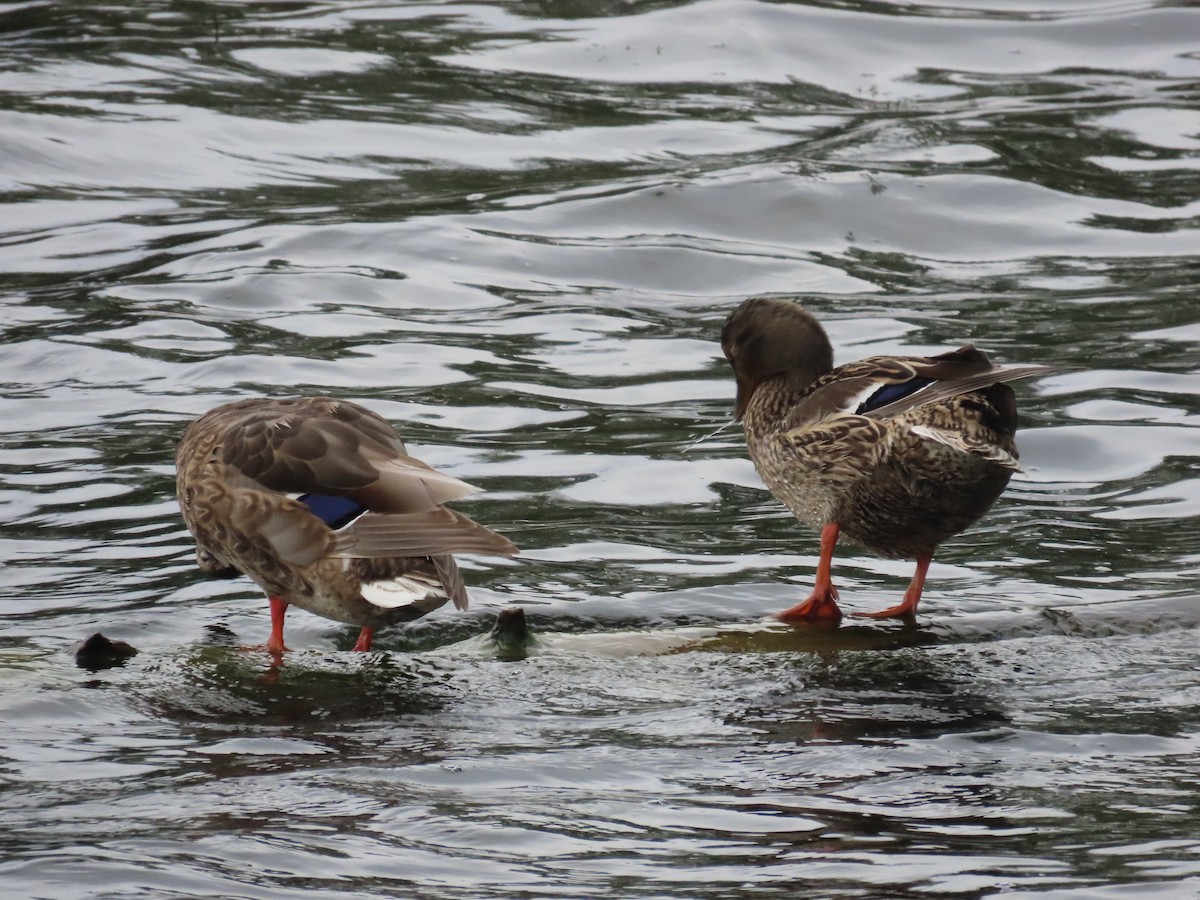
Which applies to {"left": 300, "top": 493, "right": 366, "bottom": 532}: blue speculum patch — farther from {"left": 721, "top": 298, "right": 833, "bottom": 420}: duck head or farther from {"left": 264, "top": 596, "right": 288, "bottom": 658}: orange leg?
{"left": 721, "top": 298, "right": 833, "bottom": 420}: duck head

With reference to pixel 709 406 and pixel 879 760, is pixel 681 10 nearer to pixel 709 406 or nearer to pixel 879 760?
pixel 709 406

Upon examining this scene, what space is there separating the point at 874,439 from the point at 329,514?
6.07 ft

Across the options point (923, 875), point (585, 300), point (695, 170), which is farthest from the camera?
point (695, 170)

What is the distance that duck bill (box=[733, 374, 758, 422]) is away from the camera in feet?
23.2

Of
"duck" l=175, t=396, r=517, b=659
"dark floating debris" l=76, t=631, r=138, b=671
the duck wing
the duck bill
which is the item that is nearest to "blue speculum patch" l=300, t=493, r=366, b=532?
"duck" l=175, t=396, r=517, b=659

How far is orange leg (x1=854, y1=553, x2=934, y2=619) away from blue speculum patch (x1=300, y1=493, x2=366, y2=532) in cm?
177

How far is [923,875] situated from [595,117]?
11.8 meters

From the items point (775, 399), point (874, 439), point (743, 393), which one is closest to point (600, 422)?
point (743, 393)

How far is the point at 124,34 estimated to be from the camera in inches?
647

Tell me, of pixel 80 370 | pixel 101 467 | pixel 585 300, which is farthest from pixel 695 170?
pixel 101 467

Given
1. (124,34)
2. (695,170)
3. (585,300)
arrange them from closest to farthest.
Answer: (585,300) → (695,170) → (124,34)

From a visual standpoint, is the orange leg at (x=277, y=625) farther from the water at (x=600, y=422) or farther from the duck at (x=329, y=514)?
the water at (x=600, y=422)

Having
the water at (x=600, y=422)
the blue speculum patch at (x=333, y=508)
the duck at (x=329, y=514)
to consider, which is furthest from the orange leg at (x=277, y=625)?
the blue speculum patch at (x=333, y=508)

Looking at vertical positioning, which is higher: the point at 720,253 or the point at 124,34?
Result: the point at 124,34
